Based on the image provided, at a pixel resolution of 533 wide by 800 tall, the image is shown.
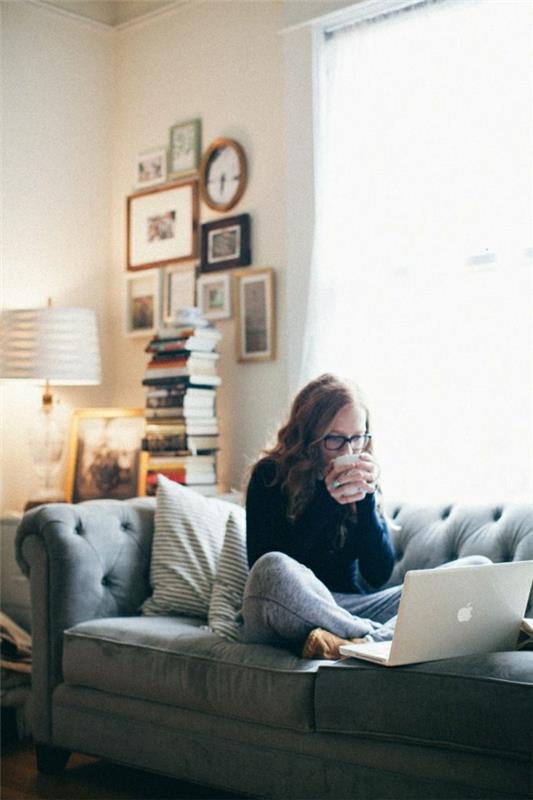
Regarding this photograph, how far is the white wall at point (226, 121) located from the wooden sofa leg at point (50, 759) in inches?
53.9

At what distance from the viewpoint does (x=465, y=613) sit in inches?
82.4

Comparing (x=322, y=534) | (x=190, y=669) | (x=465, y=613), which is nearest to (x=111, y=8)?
(x=322, y=534)

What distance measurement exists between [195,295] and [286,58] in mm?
978

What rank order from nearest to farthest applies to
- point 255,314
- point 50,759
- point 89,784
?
point 89,784, point 50,759, point 255,314

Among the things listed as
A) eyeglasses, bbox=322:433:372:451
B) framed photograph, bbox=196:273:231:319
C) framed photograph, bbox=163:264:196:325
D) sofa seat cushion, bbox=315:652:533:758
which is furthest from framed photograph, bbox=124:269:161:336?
sofa seat cushion, bbox=315:652:533:758

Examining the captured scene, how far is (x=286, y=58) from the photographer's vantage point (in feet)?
12.5

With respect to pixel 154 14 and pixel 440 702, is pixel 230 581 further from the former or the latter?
pixel 154 14

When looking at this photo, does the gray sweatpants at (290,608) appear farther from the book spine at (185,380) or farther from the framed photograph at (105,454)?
the framed photograph at (105,454)

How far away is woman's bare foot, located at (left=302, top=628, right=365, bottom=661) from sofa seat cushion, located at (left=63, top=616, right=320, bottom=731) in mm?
27

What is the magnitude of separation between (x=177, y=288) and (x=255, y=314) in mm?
470

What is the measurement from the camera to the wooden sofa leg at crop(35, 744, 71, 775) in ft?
9.45

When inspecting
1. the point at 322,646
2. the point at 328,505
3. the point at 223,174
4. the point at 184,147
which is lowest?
the point at 322,646

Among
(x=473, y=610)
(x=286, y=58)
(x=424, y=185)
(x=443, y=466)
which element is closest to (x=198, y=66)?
(x=286, y=58)

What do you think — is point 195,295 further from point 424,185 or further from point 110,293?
point 424,185
